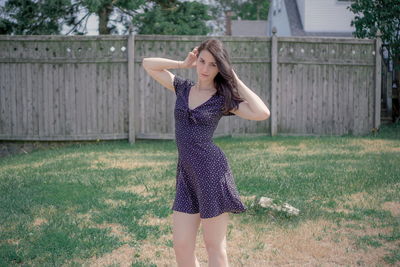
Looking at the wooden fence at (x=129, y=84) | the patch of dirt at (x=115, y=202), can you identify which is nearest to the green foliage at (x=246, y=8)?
the wooden fence at (x=129, y=84)

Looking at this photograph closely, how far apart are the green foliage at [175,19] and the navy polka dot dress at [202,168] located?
11.5 m

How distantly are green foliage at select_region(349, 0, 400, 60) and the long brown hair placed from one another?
11.3m

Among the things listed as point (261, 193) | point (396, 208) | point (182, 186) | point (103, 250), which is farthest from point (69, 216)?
point (396, 208)

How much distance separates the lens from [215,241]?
341 cm

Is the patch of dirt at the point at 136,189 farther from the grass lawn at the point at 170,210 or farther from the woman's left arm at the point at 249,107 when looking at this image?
the woman's left arm at the point at 249,107

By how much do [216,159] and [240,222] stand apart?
2.25m

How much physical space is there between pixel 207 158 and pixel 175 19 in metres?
12.3

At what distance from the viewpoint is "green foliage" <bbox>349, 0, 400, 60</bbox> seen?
14.0m

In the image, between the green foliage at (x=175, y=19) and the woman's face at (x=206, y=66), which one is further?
the green foliage at (x=175, y=19)

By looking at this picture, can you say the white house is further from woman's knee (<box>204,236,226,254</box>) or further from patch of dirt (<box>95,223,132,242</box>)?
woman's knee (<box>204,236,226,254</box>)

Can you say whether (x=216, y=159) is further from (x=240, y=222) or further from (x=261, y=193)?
(x=261, y=193)

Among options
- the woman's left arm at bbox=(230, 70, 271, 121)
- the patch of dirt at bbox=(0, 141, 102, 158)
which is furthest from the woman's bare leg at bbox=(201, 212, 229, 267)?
the patch of dirt at bbox=(0, 141, 102, 158)

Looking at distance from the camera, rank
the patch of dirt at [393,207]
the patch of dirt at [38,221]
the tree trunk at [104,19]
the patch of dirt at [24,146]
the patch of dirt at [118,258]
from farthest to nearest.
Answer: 1. the tree trunk at [104,19]
2. the patch of dirt at [24,146]
3. the patch of dirt at [393,207]
4. the patch of dirt at [38,221]
5. the patch of dirt at [118,258]

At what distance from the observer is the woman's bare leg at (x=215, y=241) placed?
3.40 meters
